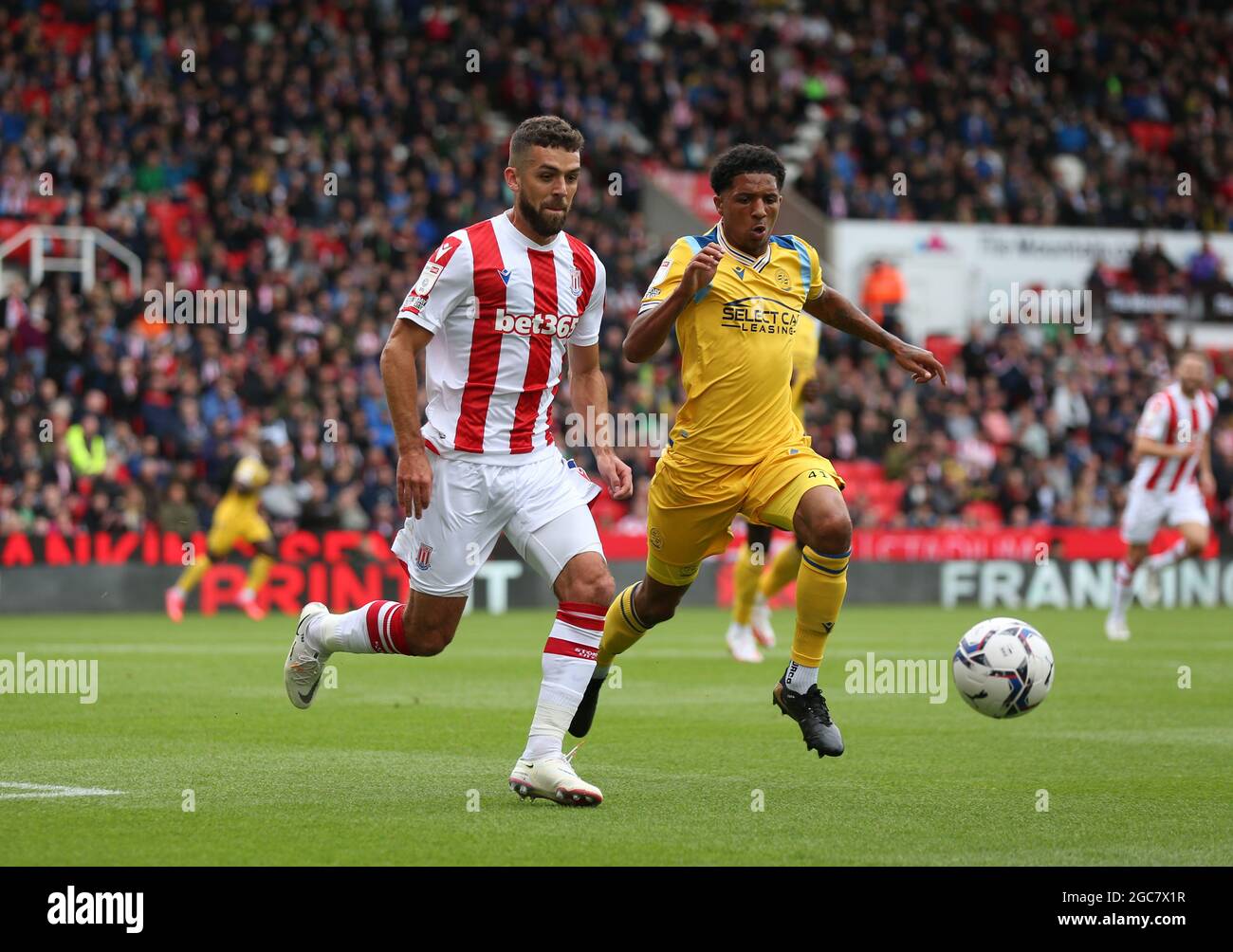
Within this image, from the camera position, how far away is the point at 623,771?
8062 millimetres

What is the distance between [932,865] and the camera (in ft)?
18.5

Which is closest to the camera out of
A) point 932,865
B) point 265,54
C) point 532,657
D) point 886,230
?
point 932,865

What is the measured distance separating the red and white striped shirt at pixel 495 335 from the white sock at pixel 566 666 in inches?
27.0

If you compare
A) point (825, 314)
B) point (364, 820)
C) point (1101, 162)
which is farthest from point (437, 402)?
point (1101, 162)

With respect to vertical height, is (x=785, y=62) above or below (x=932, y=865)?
above

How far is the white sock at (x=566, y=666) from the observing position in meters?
7.16

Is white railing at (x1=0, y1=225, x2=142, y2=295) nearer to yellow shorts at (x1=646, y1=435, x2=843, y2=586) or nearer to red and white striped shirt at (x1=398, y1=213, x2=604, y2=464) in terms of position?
yellow shorts at (x1=646, y1=435, x2=843, y2=586)

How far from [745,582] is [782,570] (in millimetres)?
589

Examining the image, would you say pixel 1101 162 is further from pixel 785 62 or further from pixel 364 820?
pixel 364 820

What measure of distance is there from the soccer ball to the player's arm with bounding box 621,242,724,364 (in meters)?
2.02

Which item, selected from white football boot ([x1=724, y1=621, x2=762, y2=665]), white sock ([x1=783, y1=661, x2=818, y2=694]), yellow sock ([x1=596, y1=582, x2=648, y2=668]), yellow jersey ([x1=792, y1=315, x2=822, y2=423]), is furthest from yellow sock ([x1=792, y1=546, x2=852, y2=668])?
white football boot ([x1=724, y1=621, x2=762, y2=665])

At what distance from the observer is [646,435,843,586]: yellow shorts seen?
8.38 metres

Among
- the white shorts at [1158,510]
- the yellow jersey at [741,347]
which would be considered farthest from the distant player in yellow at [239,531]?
the yellow jersey at [741,347]
